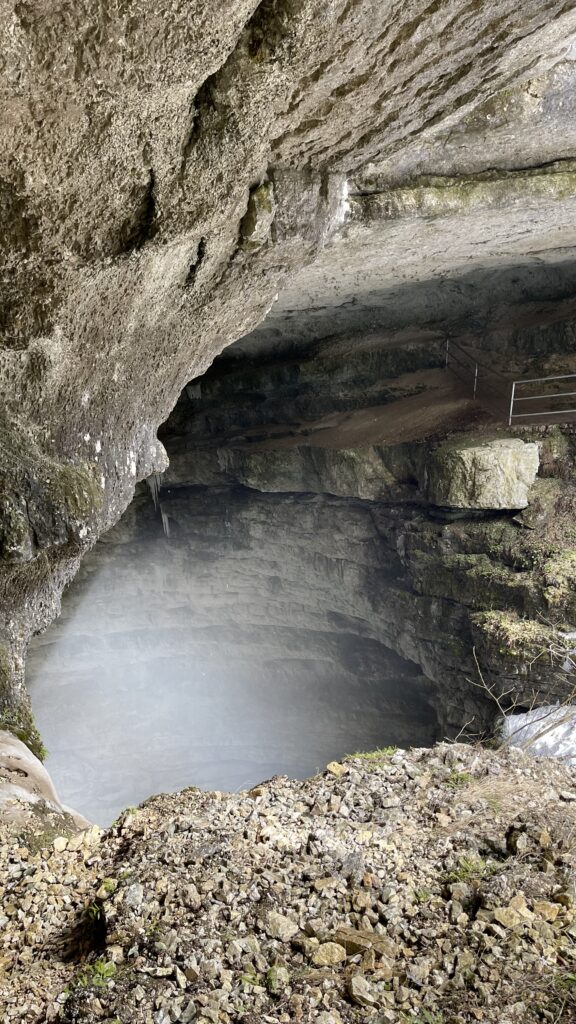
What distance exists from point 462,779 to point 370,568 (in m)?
7.81

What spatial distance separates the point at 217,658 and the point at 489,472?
29.7 feet

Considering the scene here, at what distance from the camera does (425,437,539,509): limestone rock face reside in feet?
30.3

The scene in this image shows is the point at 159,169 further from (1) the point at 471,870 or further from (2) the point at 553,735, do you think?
(2) the point at 553,735

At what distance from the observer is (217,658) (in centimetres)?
1591

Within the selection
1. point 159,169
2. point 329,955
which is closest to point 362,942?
point 329,955

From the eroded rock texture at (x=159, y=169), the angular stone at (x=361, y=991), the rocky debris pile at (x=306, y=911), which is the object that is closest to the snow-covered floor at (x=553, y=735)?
the rocky debris pile at (x=306, y=911)

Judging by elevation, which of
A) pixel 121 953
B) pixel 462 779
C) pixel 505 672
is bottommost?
pixel 505 672

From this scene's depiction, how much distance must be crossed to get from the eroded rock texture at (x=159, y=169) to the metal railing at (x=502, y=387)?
4834 millimetres

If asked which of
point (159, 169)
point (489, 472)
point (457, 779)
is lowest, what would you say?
point (457, 779)

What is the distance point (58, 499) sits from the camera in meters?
4.41

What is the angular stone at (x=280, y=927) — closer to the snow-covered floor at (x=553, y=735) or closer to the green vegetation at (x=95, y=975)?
the green vegetation at (x=95, y=975)

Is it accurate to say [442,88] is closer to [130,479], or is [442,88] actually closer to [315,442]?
[130,479]

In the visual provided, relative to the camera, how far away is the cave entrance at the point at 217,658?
1320cm

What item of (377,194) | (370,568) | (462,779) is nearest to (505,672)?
(370,568)
